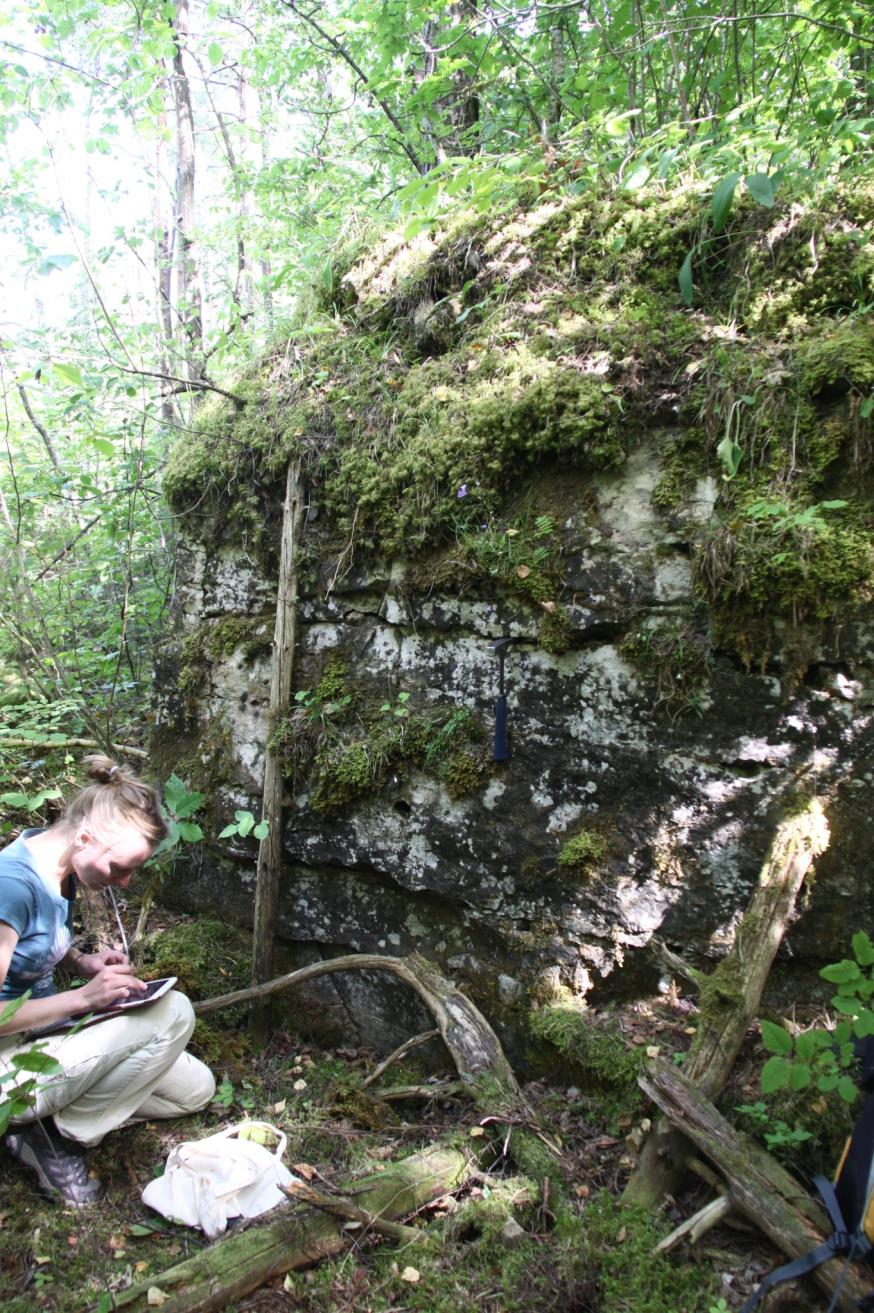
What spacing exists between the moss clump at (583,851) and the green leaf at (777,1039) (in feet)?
3.82

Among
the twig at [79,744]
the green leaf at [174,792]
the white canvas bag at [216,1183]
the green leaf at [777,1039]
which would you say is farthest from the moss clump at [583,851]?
the twig at [79,744]

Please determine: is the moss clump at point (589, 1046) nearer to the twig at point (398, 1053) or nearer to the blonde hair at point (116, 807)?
the twig at point (398, 1053)

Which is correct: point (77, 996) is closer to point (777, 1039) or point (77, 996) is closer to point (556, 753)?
point (556, 753)

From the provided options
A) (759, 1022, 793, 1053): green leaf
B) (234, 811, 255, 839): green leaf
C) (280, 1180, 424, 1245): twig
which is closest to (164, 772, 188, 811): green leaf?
(234, 811, 255, 839): green leaf

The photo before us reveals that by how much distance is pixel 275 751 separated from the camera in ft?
13.1

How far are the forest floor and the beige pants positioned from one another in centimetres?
16

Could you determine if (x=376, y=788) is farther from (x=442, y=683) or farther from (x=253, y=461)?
(x=253, y=461)

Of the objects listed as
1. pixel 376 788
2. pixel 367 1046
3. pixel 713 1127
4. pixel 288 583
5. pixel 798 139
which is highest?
pixel 798 139

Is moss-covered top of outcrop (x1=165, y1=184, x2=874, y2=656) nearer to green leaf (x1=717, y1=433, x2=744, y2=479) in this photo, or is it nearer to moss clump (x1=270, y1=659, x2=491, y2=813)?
green leaf (x1=717, y1=433, x2=744, y2=479)

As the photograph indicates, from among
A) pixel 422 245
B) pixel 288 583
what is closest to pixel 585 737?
pixel 288 583

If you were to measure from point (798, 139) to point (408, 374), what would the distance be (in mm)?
2020

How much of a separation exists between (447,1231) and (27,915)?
5.93 feet

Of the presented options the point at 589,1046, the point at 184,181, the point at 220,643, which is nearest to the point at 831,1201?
the point at 589,1046

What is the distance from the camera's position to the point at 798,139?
2.94m
